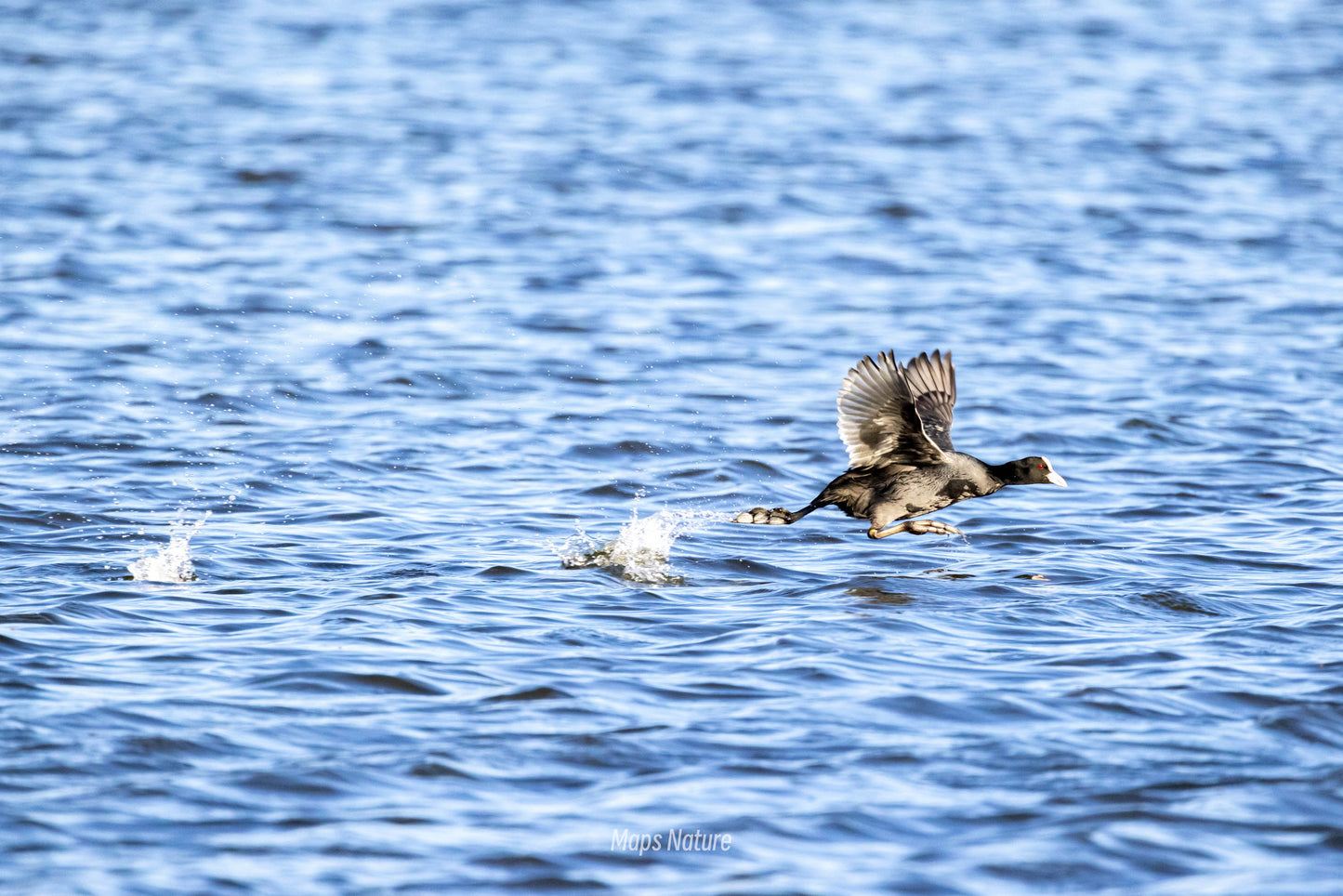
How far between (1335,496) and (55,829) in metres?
8.56

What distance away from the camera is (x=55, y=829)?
226 inches

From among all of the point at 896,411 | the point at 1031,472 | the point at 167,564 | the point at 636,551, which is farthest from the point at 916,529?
the point at 167,564

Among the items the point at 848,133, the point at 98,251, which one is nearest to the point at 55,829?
the point at 98,251

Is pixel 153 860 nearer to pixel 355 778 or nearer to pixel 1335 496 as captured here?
pixel 355 778

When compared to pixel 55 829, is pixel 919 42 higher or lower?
higher

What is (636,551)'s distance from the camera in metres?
9.49

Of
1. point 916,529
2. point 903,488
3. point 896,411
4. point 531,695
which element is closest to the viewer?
point 531,695

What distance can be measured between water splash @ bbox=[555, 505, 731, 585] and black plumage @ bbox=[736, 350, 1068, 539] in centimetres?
65

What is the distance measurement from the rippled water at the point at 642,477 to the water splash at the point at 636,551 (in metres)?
0.05

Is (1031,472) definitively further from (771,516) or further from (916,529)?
(771,516)

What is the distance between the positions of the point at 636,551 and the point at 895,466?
5.09ft

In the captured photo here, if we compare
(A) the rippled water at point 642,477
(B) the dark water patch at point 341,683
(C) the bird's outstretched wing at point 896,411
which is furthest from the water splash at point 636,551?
(B) the dark water patch at point 341,683

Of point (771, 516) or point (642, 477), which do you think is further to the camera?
point (642, 477)

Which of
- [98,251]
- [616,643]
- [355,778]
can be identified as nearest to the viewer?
[355,778]
